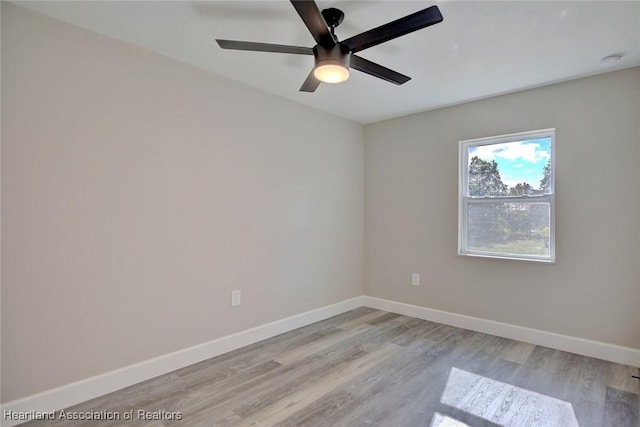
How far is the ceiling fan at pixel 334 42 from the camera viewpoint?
157cm

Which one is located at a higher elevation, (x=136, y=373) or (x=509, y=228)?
(x=509, y=228)

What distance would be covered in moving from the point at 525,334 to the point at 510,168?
1593mm

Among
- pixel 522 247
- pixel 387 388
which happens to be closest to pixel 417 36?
pixel 522 247

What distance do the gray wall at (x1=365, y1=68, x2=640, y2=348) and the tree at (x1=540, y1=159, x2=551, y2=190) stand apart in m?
0.10

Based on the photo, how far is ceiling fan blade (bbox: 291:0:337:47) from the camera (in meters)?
1.47

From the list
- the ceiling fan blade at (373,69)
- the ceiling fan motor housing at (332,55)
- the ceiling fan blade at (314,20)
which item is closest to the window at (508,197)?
the ceiling fan blade at (373,69)

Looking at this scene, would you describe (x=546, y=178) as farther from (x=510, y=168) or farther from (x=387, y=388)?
(x=387, y=388)

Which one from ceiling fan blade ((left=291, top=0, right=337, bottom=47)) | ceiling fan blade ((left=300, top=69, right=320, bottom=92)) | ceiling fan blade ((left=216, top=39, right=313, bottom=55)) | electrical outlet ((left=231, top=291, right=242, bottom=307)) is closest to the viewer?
ceiling fan blade ((left=291, top=0, right=337, bottom=47))

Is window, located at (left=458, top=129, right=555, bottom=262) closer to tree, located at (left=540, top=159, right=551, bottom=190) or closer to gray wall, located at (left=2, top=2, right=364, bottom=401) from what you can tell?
tree, located at (left=540, top=159, right=551, bottom=190)

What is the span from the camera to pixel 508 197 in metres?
3.29

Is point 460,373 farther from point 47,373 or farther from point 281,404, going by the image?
point 47,373

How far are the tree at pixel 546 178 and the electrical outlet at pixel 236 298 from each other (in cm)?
296

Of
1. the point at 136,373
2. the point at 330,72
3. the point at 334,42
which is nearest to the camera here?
the point at 334,42

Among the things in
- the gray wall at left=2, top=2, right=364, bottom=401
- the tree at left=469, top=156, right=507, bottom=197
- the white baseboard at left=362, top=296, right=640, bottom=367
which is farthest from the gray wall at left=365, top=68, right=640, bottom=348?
the gray wall at left=2, top=2, right=364, bottom=401
